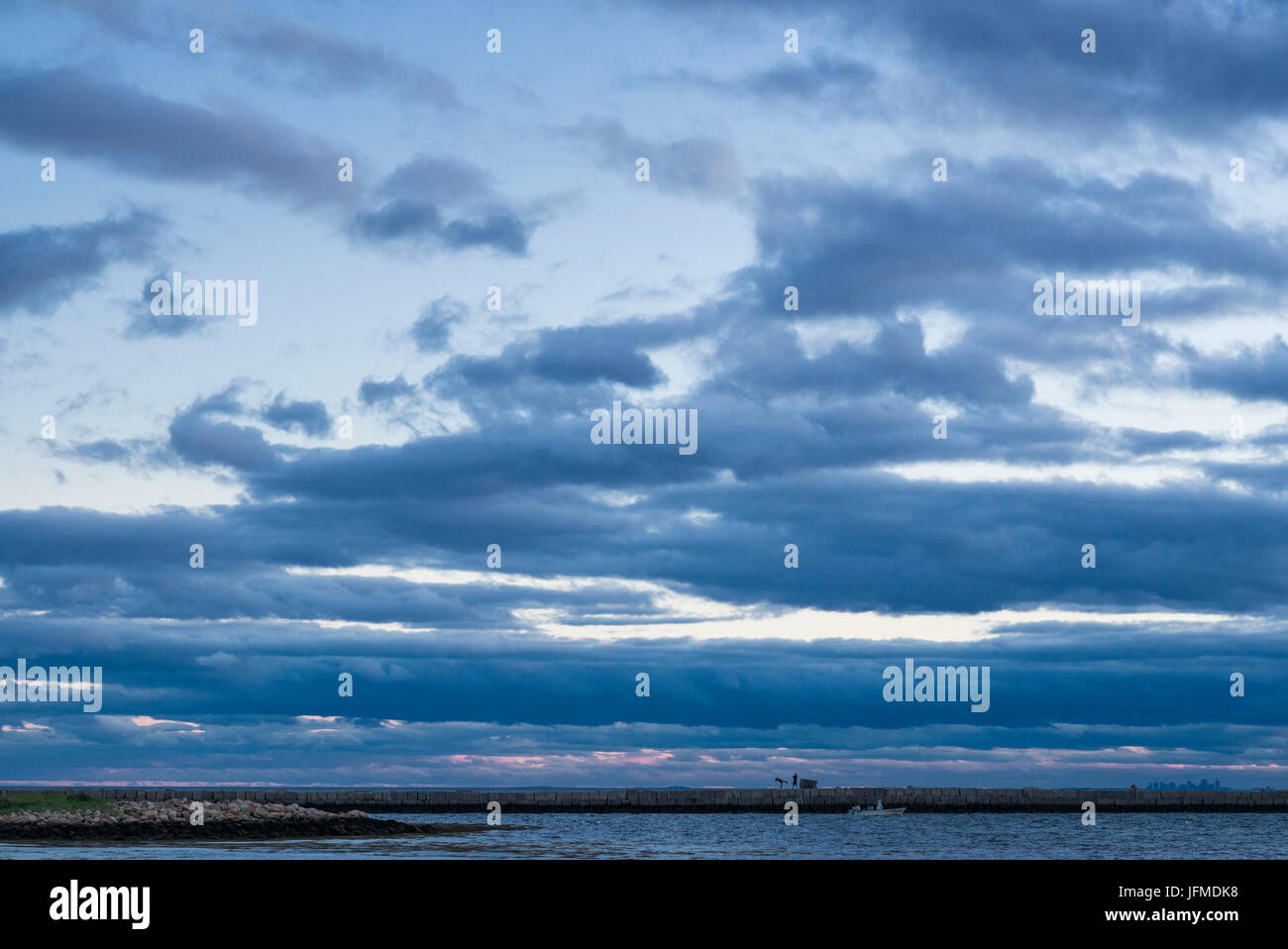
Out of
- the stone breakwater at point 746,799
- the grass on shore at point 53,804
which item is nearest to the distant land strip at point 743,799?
the stone breakwater at point 746,799

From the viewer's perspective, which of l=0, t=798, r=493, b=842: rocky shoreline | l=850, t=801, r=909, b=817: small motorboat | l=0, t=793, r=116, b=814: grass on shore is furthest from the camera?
l=850, t=801, r=909, b=817: small motorboat

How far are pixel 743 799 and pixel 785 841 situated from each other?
75.1m

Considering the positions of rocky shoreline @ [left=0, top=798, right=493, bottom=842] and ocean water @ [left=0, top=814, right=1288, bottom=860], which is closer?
ocean water @ [left=0, top=814, right=1288, bottom=860]

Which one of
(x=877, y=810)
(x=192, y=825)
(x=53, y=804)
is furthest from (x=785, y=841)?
(x=877, y=810)

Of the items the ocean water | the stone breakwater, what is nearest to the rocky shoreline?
the ocean water

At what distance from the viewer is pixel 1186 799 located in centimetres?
17662

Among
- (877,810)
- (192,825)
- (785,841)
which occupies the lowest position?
(877,810)

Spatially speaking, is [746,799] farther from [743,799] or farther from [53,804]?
[53,804]

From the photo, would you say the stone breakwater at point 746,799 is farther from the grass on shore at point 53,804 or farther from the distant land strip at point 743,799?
the grass on shore at point 53,804

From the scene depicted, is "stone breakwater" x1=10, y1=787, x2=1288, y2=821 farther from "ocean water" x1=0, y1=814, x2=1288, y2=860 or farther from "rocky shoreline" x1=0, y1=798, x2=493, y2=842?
"rocky shoreline" x1=0, y1=798, x2=493, y2=842

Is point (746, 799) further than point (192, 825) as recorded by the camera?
Yes

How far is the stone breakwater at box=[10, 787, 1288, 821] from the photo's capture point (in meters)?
159

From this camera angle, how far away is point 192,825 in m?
82.3

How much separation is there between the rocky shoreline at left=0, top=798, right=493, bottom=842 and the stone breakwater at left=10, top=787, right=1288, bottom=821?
6221 cm
